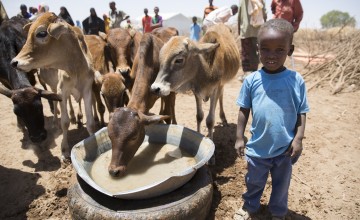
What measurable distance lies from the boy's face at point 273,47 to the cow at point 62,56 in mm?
2758

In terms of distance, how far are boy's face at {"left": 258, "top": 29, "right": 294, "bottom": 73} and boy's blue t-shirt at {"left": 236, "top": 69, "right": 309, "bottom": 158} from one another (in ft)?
0.42

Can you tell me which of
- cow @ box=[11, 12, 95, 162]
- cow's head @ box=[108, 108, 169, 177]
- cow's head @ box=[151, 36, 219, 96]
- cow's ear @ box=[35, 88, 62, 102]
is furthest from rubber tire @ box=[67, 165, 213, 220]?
cow @ box=[11, 12, 95, 162]

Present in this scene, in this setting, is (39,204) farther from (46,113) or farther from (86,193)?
(46,113)

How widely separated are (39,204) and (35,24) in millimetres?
2320

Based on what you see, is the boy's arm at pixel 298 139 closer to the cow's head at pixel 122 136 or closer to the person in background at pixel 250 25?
the cow's head at pixel 122 136

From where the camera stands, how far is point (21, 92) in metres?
3.66

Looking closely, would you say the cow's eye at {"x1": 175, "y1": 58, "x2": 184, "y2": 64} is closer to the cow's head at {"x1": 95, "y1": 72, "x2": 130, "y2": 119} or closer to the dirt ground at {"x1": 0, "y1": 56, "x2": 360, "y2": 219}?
the cow's head at {"x1": 95, "y1": 72, "x2": 130, "y2": 119}

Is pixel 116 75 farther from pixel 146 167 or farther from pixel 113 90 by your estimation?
pixel 146 167

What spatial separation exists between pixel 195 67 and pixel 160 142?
3.61ft

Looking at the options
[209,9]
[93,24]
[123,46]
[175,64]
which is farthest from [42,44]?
[209,9]

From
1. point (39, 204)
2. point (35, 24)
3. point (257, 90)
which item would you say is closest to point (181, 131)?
point (257, 90)

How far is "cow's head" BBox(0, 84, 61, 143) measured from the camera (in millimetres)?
3639

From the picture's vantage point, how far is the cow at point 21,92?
12.0ft

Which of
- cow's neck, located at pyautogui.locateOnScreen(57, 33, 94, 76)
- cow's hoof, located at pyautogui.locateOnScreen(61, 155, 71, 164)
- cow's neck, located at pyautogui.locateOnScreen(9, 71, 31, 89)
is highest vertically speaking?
cow's neck, located at pyautogui.locateOnScreen(57, 33, 94, 76)
